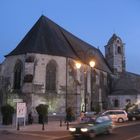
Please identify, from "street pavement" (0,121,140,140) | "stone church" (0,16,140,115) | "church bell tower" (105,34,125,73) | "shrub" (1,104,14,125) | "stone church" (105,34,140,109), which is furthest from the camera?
"church bell tower" (105,34,125,73)

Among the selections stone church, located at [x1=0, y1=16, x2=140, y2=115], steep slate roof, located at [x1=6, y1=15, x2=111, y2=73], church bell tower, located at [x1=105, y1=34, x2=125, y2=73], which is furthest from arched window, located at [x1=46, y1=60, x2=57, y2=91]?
church bell tower, located at [x1=105, y1=34, x2=125, y2=73]

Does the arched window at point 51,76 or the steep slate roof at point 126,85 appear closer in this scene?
the arched window at point 51,76

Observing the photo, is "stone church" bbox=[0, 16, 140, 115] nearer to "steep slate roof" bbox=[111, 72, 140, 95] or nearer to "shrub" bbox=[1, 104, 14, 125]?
"shrub" bbox=[1, 104, 14, 125]

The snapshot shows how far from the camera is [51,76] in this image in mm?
43125

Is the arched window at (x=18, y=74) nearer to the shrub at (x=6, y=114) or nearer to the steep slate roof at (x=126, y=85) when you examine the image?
the shrub at (x=6, y=114)

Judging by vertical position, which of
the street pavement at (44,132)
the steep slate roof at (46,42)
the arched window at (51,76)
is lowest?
the street pavement at (44,132)

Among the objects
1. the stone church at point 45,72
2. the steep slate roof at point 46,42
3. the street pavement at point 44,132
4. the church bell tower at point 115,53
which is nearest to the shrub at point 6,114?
the street pavement at point 44,132

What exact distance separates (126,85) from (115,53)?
1060 centimetres

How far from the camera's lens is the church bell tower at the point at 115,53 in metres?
74.8

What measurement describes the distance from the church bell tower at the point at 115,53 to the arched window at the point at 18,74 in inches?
1394

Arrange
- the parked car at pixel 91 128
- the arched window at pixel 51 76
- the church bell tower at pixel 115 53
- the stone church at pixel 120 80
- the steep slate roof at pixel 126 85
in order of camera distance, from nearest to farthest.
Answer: the parked car at pixel 91 128
the arched window at pixel 51 76
the stone church at pixel 120 80
the steep slate roof at pixel 126 85
the church bell tower at pixel 115 53

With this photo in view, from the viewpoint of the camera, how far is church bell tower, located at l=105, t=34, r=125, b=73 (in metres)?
74.8

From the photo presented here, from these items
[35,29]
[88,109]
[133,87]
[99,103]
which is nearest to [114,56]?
[133,87]

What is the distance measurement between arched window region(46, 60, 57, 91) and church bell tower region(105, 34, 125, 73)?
33248mm
